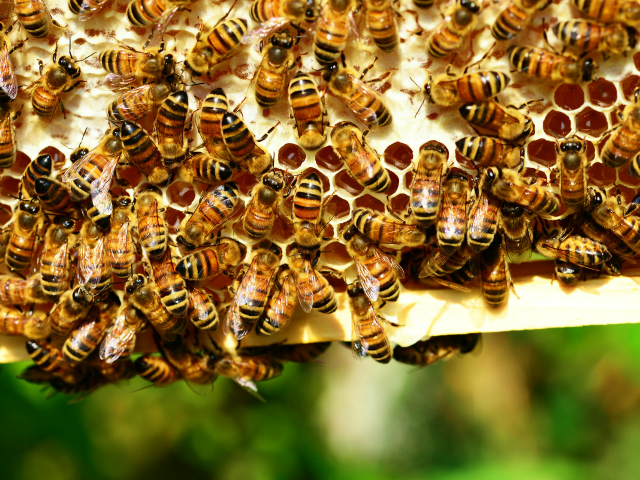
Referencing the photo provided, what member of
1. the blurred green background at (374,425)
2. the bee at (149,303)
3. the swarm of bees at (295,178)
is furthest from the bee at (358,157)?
the blurred green background at (374,425)

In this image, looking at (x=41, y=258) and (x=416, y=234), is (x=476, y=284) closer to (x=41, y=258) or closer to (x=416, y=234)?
(x=416, y=234)

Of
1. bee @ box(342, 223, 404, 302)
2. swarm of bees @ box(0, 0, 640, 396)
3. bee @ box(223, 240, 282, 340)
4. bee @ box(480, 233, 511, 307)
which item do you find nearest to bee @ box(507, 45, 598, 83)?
swarm of bees @ box(0, 0, 640, 396)

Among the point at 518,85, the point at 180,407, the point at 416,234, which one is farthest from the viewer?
the point at 180,407

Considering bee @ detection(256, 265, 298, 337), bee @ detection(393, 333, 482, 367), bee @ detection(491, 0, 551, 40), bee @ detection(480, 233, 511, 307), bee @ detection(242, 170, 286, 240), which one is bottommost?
bee @ detection(393, 333, 482, 367)

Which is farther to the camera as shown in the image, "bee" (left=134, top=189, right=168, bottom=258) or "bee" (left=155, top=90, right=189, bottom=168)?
"bee" (left=134, top=189, right=168, bottom=258)

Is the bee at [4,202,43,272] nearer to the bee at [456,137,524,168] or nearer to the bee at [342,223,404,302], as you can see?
the bee at [342,223,404,302]

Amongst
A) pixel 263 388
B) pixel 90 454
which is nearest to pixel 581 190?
pixel 263 388
